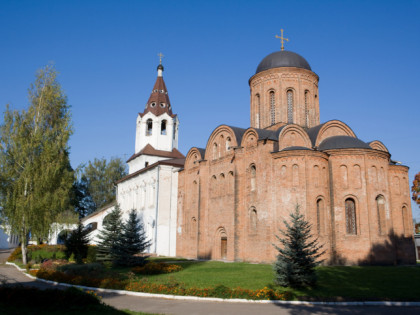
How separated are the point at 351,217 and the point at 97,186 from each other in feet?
125

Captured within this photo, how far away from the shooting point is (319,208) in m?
19.6

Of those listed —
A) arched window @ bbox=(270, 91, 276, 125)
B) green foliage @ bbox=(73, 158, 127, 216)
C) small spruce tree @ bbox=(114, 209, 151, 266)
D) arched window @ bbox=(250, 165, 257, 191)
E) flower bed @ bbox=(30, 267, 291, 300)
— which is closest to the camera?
flower bed @ bbox=(30, 267, 291, 300)

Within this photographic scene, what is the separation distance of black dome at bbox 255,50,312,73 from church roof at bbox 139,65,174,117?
1273cm

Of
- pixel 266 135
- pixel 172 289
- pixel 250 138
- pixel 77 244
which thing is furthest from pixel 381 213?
pixel 77 244

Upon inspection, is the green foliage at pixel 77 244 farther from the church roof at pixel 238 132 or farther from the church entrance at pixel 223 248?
the church roof at pixel 238 132

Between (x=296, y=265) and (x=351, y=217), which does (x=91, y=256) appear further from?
(x=351, y=217)

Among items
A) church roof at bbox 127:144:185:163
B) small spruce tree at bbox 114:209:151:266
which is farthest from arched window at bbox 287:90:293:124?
church roof at bbox 127:144:185:163

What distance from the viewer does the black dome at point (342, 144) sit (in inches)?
800

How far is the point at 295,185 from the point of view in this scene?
62.8ft

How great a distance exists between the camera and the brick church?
62.7 ft

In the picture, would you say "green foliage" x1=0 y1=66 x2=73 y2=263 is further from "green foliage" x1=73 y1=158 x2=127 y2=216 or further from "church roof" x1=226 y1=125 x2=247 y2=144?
"green foliage" x1=73 y1=158 x2=127 y2=216

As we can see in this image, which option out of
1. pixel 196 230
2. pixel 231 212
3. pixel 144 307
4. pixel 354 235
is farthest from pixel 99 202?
pixel 144 307

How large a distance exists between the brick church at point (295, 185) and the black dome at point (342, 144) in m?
0.05

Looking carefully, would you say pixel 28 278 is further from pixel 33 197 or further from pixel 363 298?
pixel 363 298
